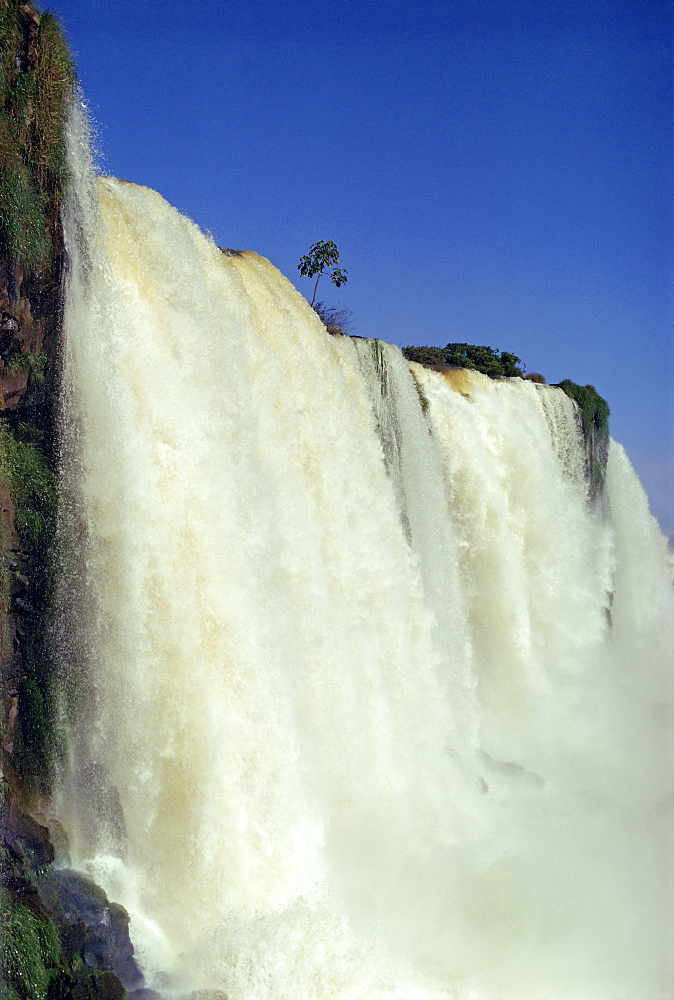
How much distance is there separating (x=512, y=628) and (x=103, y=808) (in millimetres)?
8374

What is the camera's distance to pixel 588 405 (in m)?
20.3

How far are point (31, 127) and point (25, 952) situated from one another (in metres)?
6.32

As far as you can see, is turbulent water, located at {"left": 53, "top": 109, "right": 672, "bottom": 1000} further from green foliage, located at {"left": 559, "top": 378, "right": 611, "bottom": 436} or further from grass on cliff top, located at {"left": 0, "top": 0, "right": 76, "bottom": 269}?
green foliage, located at {"left": 559, "top": 378, "right": 611, "bottom": 436}

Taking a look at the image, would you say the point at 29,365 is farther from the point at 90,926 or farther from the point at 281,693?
the point at 90,926

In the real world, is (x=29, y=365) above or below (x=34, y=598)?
above

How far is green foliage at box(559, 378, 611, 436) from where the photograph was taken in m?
20.0

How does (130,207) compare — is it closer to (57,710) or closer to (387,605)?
(57,710)

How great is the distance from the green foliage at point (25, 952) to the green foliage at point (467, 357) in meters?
25.6

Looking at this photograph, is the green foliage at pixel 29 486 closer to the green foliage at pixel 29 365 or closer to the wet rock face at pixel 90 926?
the green foliage at pixel 29 365

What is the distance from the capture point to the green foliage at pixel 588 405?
20.0 metres

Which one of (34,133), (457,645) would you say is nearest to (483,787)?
(457,645)

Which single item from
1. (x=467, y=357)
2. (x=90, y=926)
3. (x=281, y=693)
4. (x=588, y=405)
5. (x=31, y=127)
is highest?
(x=467, y=357)

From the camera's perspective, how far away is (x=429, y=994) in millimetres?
7672

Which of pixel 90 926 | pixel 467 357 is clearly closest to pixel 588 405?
pixel 467 357
